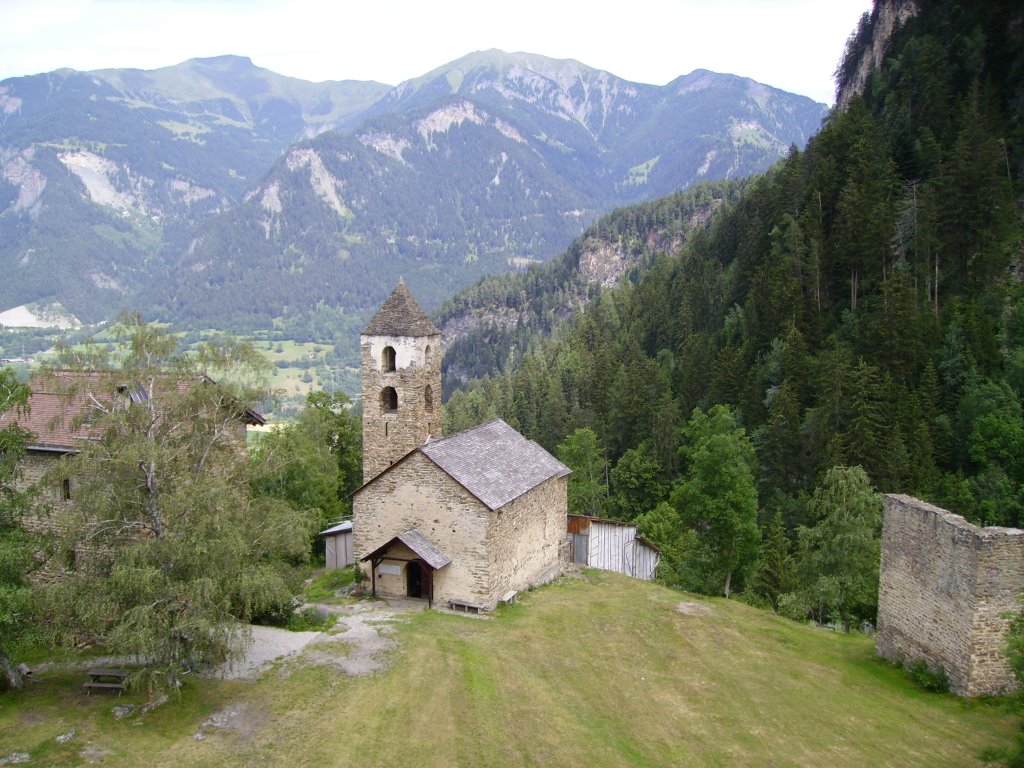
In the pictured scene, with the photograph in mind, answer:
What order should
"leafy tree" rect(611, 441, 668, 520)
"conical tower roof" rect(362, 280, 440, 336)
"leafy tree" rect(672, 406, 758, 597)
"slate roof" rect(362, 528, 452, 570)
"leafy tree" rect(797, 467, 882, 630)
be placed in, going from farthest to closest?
"leafy tree" rect(611, 441, 668, 520) → "leafy tree" rect(672, 406, 758, 597) → "conical tower roof" rect(362, 280, 440, 336) → "leafy tree" rect(797, 467, 882, 630) → "slate roof" rect(362, 528, 452, 570)

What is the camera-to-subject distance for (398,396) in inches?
1508

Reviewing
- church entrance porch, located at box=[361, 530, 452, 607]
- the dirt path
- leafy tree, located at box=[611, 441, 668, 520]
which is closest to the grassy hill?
the dirt path

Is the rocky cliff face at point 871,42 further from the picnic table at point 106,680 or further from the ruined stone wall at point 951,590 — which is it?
the picnic table at point 106,680

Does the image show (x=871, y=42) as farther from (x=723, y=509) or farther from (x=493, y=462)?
(x=493, y=462)

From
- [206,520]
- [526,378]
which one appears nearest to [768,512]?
[206,520]

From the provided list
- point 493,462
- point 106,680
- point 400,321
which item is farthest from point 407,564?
point 106,680

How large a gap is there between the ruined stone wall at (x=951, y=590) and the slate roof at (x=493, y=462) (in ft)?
45.7

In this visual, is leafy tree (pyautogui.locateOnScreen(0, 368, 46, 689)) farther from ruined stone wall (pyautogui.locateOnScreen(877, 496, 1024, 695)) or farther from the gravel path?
ruined stone wall (pyautogui.locateOnScreen(877, 496, 1024, 695))

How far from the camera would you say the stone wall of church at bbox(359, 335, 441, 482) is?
3816cm

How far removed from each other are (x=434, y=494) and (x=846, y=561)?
18942 mm

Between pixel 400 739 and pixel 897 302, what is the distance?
43378mm

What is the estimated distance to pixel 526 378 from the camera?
104m

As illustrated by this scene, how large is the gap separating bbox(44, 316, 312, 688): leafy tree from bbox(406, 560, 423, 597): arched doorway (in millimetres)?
10475

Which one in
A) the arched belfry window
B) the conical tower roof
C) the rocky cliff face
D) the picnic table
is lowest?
the picnic table
